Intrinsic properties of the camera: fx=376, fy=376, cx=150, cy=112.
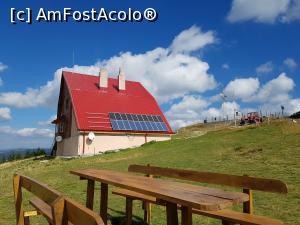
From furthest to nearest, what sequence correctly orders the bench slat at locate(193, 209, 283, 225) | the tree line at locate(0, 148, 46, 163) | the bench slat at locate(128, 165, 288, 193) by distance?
the tree line at locate(0, 148, 46, 163) → the bench slat at locate(128, 165, 288, 193) → the bench slat at locate(193, 209, 283, 225)

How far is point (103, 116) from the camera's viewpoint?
103 feet

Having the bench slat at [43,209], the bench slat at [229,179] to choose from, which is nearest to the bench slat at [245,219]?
the bench slat at [229,179]

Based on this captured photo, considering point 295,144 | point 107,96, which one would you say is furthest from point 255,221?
point 107,96

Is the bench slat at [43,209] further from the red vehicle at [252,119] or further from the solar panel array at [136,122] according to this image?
the red vehicle at [252,119]

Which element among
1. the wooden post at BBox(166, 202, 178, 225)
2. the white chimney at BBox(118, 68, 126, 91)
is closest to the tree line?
the white chimney at BBox(118, 68, 126, 91)

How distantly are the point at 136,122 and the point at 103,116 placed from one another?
9.34ft

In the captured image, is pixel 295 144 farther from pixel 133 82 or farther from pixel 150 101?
pixel 133 82

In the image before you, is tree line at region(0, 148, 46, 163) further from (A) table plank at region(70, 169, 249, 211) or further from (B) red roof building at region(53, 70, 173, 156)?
(A) table plank at region(70, 169, 249, 211)

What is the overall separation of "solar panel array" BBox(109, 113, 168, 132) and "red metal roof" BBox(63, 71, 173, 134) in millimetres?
494

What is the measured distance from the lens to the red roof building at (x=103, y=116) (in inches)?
1178

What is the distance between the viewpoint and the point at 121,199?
30.6ft

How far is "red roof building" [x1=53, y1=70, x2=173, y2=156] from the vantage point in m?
29.9

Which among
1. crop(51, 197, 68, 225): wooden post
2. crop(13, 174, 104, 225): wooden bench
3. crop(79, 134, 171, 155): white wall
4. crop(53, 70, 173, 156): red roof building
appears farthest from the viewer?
crop(53, 70, 173, 156): red roof building

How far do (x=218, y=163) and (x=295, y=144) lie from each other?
3.85 metres
